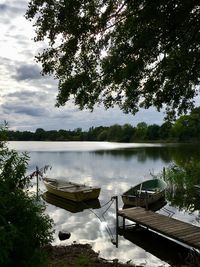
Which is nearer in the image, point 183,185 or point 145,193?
point 145,193

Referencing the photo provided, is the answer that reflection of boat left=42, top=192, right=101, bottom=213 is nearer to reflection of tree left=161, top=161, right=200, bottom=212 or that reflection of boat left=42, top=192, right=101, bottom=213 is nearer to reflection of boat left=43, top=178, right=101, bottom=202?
reflection of boat left=43, top=178, right=101, bottom=202

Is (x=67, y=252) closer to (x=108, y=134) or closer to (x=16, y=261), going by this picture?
(x=16, y=261)

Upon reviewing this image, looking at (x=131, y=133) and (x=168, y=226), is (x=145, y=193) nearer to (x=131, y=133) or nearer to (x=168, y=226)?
(x=168, y=226)

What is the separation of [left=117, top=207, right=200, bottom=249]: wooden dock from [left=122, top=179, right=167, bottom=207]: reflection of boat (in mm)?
3059

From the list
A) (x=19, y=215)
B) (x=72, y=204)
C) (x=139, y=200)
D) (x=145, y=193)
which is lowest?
(x=72, y=204)

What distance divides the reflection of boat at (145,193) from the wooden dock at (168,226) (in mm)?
3059

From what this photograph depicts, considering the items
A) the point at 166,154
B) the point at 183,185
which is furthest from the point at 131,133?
the point at 183,185

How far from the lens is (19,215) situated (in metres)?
5.85

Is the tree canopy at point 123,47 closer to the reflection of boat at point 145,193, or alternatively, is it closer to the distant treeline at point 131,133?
the reflection of boat at point 145,193

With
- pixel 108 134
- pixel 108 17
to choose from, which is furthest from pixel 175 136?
pixel 108 17

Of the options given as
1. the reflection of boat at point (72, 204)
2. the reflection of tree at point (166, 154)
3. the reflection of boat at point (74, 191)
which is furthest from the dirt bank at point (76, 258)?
the reflection of tree at point (166, 154)

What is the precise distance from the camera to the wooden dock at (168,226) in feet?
40.6

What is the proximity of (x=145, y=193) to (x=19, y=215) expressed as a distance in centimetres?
1416

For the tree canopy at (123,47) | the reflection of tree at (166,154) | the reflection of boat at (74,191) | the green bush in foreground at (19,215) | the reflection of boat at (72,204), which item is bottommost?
the reflection of boat at (72,204)
